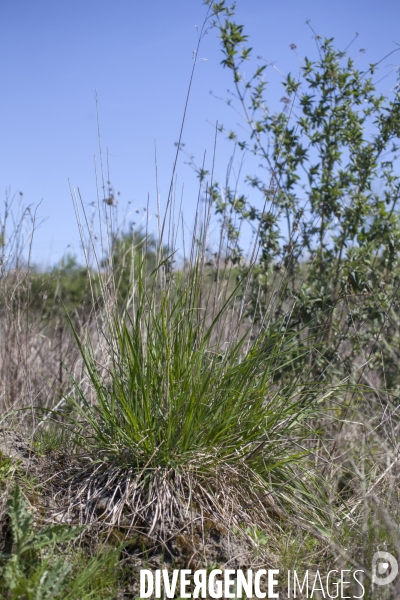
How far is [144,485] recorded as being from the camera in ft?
7.70

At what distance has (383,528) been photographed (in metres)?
2.28

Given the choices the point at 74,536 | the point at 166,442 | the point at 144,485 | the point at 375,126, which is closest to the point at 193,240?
the point at 166,442

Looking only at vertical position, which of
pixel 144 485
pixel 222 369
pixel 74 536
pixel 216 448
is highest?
pixel 222 369

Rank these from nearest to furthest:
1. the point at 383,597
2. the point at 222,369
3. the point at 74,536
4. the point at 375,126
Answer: the point at 383,597, the point at 74,536, the point at 222,369, the point at 375,126

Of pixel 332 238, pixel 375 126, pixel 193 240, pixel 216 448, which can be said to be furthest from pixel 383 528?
pixel 375 126

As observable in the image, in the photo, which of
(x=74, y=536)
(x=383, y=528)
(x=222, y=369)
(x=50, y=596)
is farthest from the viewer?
(x=222, y=369)

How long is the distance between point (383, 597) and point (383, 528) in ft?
1.12

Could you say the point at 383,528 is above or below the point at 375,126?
below

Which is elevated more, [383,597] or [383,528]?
[383,528]

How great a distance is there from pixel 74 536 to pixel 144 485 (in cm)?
35

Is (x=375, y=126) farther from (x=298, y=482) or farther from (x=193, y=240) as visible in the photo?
(x=298, y=482)

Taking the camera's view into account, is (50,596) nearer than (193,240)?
Yes

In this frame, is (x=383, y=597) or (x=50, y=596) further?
(x=383, y=597)

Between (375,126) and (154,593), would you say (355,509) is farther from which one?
(375,126)
